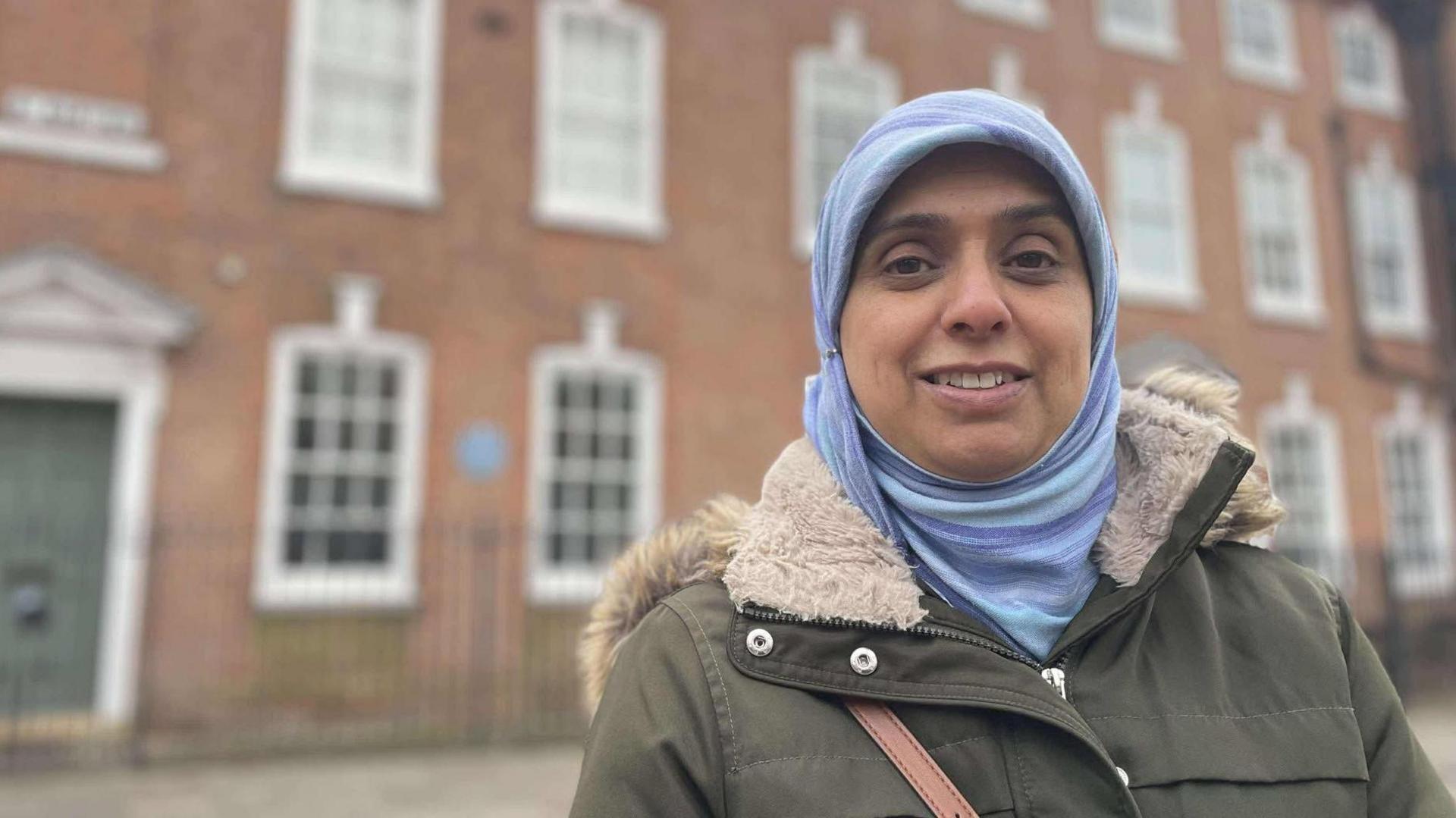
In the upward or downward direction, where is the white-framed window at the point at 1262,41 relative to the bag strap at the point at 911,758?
upward

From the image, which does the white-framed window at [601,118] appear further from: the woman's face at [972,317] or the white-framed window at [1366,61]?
the white-framed window at [1366,61]

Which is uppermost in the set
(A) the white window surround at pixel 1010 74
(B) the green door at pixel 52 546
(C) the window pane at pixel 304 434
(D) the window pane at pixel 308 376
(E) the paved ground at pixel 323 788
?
(A) the white window surround at pixel 1010 74

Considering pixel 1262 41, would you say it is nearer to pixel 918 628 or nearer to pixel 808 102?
pixel 808 102

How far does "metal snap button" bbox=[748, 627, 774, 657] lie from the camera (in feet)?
Result: 4.18

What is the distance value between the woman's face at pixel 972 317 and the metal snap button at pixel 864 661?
11.8 inches

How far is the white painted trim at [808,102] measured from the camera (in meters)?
10.8

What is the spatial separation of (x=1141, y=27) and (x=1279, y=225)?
11.7 ft

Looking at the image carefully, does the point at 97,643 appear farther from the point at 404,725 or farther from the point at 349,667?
the point at 404,725

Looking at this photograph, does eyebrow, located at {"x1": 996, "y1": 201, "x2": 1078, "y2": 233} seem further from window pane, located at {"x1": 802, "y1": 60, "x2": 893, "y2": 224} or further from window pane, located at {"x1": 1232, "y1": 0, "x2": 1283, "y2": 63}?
window pane, located at {"x1": 1232, "y1": 0, "x2": 1283, "y2": 63}

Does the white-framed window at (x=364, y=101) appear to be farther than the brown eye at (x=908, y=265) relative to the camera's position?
Yes

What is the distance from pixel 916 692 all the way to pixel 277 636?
8180mm

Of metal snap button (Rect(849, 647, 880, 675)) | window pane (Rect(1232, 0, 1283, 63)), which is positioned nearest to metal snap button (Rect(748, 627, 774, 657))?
metal snap button (Rect(849, 647, 880, 675))

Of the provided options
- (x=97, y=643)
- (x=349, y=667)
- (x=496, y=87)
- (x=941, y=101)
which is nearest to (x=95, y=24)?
(x=496, y=87)

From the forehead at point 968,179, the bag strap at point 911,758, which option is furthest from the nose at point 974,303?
the bag strap at point 911,758
